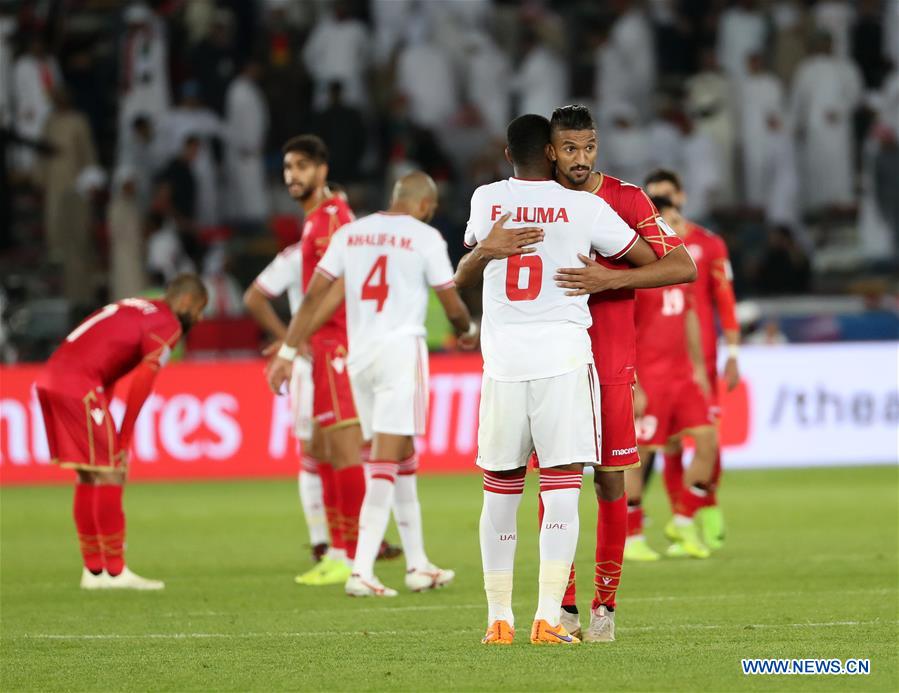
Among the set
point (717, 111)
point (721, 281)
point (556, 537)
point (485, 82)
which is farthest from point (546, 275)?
point (485, 82)

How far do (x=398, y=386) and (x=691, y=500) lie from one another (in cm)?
290

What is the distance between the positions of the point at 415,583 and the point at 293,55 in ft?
53.3

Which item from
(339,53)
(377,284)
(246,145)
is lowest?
(377,284)

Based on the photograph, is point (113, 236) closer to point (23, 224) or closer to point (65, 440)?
point (23, 224)

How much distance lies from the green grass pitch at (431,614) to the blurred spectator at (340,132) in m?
8.69

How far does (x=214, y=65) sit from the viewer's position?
24.5 metres

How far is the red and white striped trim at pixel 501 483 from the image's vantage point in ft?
25.3

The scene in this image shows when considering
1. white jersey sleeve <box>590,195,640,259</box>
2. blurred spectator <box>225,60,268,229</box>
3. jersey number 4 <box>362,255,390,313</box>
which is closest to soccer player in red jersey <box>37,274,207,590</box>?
jersey number 4 <box>362,255,390,313</box>

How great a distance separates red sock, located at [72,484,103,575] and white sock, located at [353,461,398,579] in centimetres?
178

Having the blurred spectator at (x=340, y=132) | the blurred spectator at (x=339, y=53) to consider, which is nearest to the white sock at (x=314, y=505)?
the blurred spectator at (x=340, y=132)

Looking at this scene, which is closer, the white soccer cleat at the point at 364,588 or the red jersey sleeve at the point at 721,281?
the white soccer cleat at the point at 364,588

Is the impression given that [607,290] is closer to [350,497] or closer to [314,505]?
[350,497]

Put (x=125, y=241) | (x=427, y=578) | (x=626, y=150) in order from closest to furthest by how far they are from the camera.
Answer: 1. (x=427, y=578)
2. (x=125, y=241)
3. (x=626, y=150)

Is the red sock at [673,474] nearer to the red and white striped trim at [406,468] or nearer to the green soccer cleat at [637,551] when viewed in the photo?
the green soccer cleat at [637,551]
